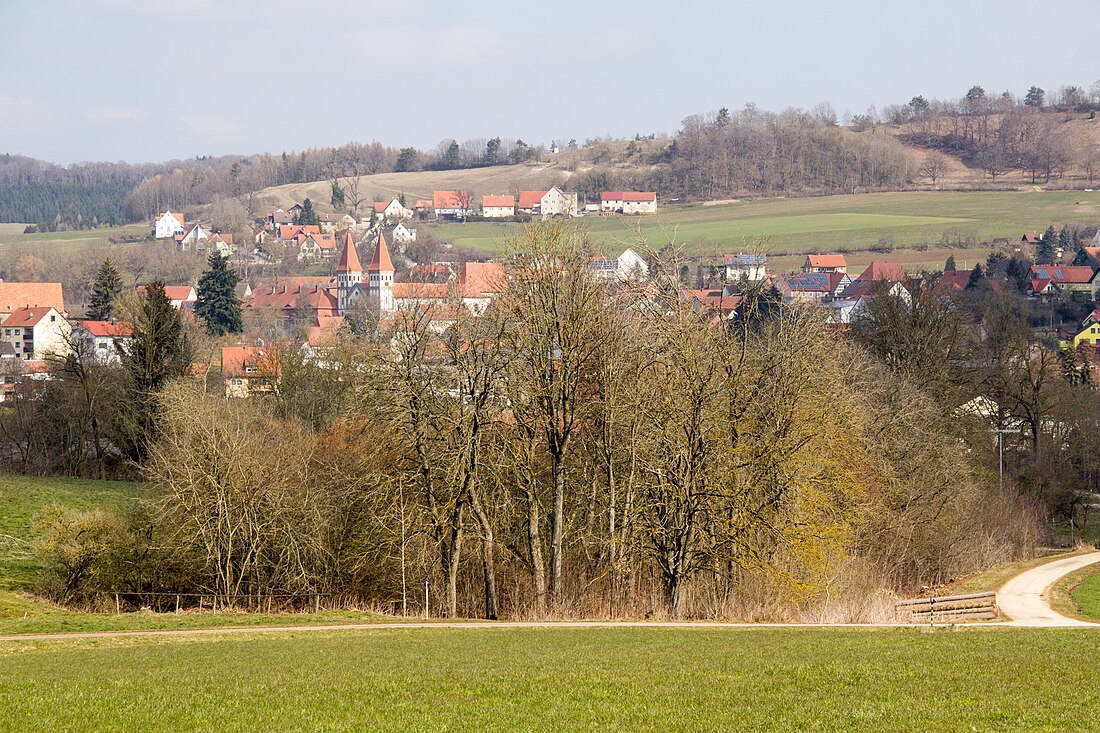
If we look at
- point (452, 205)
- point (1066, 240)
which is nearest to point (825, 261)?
point (1066, 240)

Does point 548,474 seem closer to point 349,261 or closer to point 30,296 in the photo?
point 30,296

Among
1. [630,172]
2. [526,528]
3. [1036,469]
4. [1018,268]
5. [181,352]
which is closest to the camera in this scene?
[526,528]

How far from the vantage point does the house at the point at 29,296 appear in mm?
114688

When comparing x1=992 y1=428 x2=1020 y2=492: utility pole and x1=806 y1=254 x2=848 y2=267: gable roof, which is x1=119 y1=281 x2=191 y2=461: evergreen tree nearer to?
x1=992 y1=428 x2=1020 y2=492: utility pole

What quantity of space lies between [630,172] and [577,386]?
169 m

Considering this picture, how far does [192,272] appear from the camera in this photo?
137 metres

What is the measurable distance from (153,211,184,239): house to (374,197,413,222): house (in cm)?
3375

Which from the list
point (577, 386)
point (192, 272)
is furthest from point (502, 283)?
point (192, 272)

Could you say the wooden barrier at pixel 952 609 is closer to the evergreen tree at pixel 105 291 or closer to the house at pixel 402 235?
the evergreen tree at pixel 105 291

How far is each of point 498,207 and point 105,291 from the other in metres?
101

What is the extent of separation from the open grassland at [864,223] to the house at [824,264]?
314 centimetres

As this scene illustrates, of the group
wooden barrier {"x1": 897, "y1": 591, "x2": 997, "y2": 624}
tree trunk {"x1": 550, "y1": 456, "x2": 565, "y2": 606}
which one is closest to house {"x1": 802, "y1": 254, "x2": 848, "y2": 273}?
wooden barrier {"x1": 897, "y1": 591, "x2": 997, "y2": 624}

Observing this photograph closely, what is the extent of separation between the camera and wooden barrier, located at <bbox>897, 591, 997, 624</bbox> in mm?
27403

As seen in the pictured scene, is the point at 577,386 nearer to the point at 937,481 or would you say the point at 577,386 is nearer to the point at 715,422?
the point at 715,422
